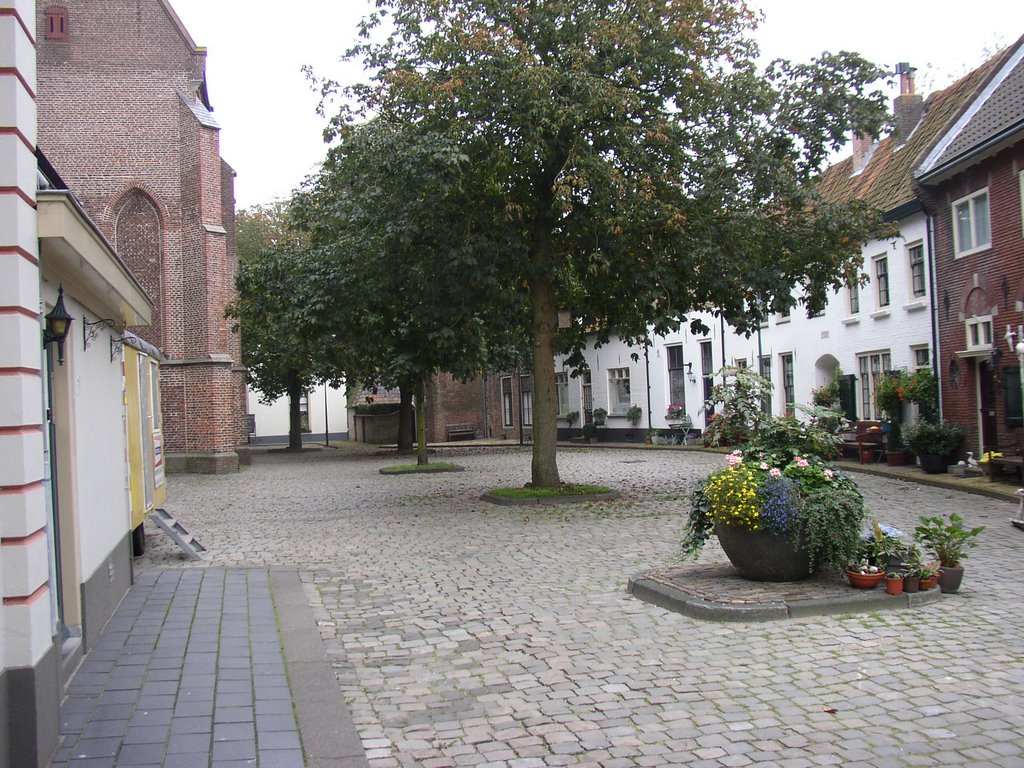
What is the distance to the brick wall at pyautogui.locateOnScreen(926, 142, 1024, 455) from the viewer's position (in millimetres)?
16844

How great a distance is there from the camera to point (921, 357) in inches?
861

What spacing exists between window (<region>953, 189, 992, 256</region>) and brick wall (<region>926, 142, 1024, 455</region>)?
168 millimetres

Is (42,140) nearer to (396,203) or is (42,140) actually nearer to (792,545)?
(396,203)

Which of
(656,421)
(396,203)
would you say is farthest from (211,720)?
(656,421)

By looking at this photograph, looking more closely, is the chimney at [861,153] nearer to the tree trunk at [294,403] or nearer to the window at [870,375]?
the window at [870,375]

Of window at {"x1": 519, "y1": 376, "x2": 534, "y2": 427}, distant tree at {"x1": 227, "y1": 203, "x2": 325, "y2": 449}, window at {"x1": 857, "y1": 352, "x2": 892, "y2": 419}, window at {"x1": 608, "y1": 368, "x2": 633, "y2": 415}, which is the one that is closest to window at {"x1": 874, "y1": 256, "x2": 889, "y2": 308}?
window at {"x1": 857, "y1": 352, "x2": 892, "y2": 419}

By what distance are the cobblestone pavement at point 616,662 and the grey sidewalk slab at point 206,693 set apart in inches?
10.1

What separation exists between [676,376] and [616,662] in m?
30.3

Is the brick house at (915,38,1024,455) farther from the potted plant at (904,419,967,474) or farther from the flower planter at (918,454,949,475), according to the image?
the flower planter at (918,454,949,475)

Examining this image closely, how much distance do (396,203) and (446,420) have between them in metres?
34.3

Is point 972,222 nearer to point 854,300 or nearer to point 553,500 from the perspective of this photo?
point 854,300

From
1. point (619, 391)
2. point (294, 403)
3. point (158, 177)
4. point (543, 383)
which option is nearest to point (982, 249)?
point (543, 383)

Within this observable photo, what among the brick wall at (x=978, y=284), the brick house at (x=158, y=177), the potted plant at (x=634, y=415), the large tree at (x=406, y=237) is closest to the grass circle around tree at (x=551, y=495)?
the large tree at (x=406, y=237)

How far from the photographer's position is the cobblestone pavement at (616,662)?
15.1 feet
